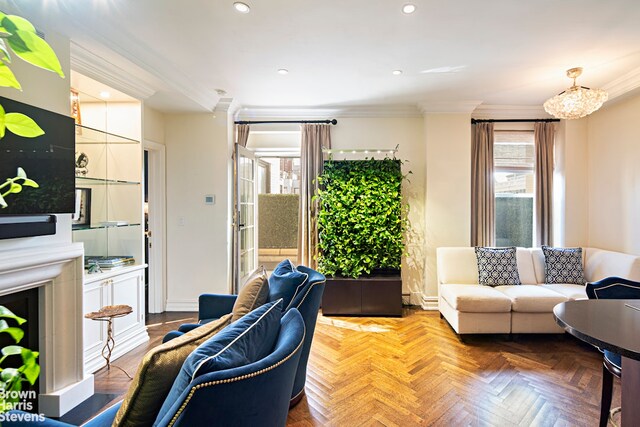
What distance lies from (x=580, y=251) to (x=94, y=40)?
5.19m

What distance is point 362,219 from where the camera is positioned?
4.26 m

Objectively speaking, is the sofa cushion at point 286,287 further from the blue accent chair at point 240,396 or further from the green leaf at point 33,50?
the green leaf at point 33,50

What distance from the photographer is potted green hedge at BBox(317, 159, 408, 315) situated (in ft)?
13.6

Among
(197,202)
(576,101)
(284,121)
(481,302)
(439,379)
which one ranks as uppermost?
(284,121)

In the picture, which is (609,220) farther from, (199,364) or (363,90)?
(199,364)

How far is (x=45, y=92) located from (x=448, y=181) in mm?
4145

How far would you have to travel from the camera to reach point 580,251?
3.90 metres

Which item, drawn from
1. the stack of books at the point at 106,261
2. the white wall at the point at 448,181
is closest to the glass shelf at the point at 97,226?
the stack of books at the point at 106,261

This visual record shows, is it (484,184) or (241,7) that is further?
(484,184)

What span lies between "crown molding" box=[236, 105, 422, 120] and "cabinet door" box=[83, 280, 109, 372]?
2.81 m

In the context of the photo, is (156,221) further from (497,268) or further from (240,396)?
(497,268)

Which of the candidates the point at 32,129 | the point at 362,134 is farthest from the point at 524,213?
the point at 32,129

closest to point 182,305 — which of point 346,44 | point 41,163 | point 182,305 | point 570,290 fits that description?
point 182,305

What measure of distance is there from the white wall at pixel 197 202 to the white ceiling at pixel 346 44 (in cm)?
36
